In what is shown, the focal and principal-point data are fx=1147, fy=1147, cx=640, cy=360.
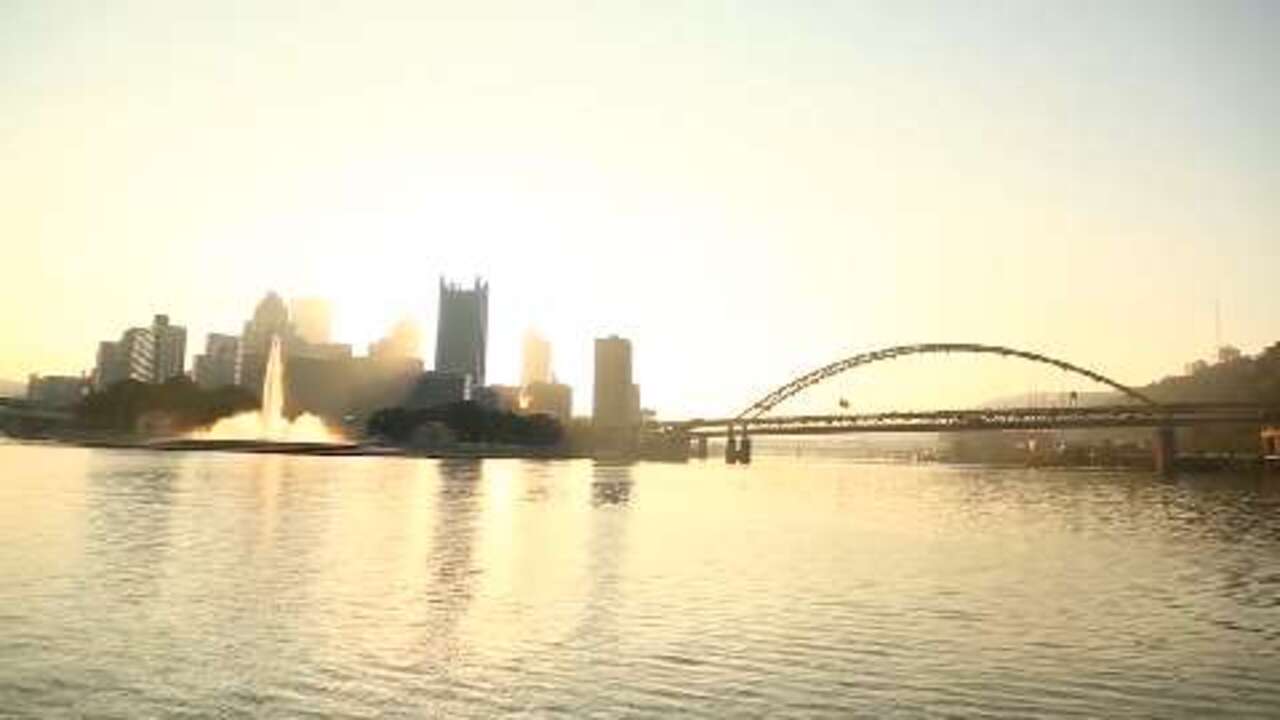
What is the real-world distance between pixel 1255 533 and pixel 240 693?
61543 millimetres

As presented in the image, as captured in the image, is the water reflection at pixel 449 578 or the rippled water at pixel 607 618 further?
the water reflection at pixel 449 578

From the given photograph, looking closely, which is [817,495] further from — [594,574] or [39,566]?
[39,566]

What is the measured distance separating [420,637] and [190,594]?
28.6ft

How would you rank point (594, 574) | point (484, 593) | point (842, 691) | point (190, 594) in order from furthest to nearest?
1. point (594, 574)
2. point (484, 593)
3. point (190, 594)
4. point (842, 691)

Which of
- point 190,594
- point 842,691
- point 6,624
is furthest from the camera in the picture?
point 190,594

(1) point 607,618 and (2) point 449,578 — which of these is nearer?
(1) point 607,618

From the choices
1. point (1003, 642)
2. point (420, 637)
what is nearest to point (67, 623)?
point (420, 637)

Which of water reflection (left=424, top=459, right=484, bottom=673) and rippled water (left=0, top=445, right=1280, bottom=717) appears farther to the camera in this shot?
water reflection (left=424, top=459, right=484, bottom=673)

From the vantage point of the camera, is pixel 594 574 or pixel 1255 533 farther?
pixel 1255 533

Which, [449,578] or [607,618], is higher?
[449,578]

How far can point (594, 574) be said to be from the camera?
38500mm

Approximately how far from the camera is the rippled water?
20.3 m

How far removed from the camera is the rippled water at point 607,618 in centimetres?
2031

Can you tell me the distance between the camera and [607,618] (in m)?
29.0
